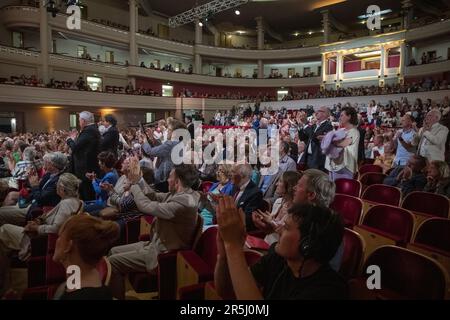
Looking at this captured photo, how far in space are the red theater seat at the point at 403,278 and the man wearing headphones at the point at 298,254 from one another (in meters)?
0.31

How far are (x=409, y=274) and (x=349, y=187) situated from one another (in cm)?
220

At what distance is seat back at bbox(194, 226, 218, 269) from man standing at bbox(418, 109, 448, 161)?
120 inches

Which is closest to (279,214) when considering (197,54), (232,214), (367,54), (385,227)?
(385,227)

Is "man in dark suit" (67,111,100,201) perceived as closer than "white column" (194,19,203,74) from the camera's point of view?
Yes

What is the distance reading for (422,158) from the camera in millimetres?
3670

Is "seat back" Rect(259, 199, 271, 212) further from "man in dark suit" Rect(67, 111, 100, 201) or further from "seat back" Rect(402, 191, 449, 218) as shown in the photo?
"man in dark suit" Rect(67, 111, 100, 201)

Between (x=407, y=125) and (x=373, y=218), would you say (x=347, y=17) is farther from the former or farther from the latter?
(x=373, y=218)

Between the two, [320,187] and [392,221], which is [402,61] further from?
[320,187]

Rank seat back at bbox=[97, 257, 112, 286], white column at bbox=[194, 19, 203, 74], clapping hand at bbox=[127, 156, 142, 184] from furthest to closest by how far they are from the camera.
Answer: white column at bbox=[194, 19, 203, 74]
clapping hand at bbox=[127, 156, 142, 184]
seat back at bbox=[97, 257, 112, 286]

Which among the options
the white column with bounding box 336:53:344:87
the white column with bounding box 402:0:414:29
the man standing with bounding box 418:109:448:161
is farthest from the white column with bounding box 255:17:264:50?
the man standing with bounding box 418:109:448:161

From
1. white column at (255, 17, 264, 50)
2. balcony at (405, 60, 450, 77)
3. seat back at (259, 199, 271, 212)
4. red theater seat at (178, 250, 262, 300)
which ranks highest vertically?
white column at (255, 17, 264, 50)

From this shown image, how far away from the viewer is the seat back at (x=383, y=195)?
3.57 meters

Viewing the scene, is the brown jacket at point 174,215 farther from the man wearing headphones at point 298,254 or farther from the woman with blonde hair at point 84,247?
the man wearing headphones at point 298,254

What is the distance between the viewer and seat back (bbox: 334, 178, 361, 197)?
3779 mm
